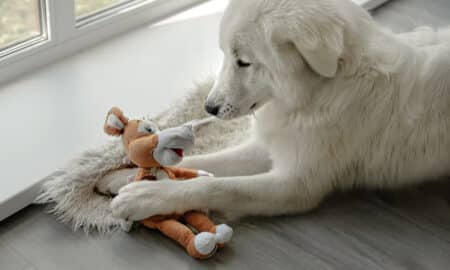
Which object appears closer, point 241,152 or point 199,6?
point 241,152

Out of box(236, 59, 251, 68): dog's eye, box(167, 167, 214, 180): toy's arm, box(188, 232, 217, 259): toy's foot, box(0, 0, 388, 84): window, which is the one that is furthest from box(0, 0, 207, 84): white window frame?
box(188, 232, 217, 259): toy's foot

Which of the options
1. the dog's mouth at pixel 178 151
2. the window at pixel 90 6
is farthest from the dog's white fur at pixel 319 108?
the window at pixel 90 6

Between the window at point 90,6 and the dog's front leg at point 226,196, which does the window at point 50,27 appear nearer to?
the window at point 90,6

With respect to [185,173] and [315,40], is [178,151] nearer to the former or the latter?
[185,173]

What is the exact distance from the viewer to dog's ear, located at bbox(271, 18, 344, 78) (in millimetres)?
1731

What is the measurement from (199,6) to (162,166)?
142cm

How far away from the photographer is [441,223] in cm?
216

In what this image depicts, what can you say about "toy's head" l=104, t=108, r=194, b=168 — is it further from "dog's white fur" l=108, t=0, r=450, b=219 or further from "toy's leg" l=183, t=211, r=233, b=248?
"toy's leg" l=183, t=211, r=233, b=248

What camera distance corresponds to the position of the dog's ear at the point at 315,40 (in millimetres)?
1731

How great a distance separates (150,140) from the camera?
1.89 m

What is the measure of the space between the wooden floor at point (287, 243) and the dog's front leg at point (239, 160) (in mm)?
218

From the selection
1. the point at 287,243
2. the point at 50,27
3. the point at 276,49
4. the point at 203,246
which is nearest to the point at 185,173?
the point at 203,246

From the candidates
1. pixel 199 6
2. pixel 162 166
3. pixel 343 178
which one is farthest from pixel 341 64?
pixel 199 6

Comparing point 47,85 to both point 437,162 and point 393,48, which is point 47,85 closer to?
point 393,48
